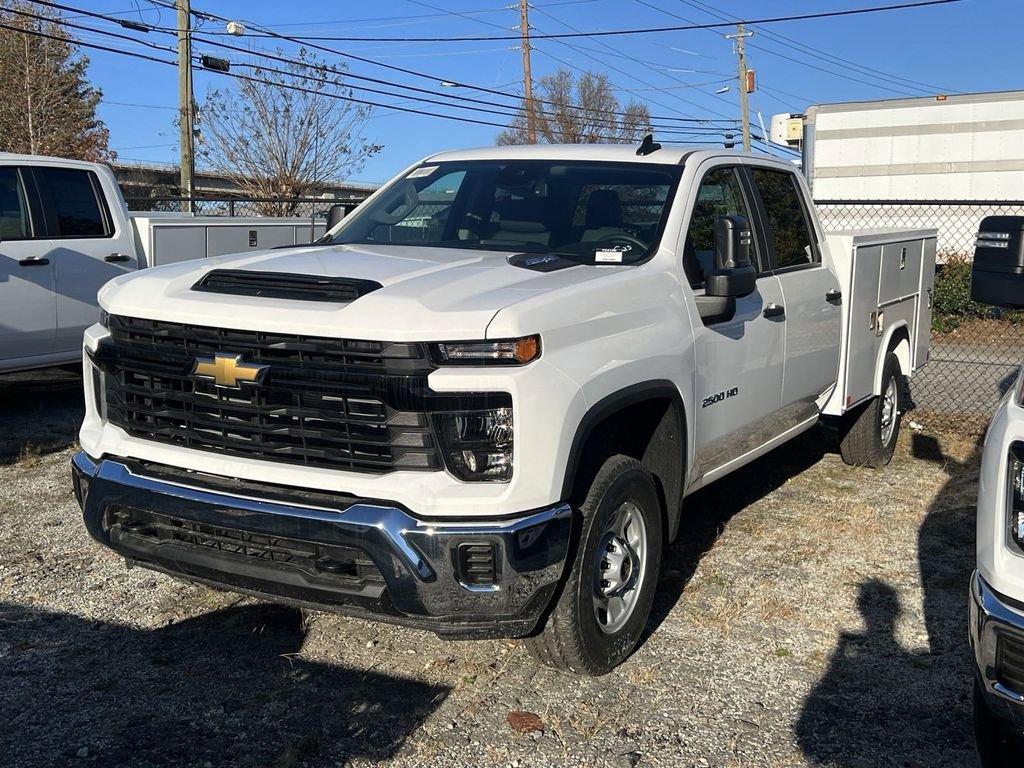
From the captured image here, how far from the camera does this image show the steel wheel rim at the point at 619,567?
3.85 metres

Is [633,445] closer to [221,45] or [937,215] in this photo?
[937,215]

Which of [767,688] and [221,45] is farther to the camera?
[221,45]

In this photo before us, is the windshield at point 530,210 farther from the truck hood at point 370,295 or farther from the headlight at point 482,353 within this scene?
the headlight at point 482,353

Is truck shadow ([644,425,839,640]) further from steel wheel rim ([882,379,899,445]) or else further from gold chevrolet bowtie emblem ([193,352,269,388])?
gold chevrolet bowtie emblem ([193,352,269,388])

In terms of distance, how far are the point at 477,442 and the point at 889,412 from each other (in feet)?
16.3

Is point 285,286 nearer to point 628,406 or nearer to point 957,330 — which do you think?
point 628,406

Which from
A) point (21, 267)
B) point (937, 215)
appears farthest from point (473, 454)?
point (937, 215)

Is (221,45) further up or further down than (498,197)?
further up

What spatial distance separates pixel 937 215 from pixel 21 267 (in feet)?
54.7

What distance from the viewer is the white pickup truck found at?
767 centimetres

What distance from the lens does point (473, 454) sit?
10.9ft

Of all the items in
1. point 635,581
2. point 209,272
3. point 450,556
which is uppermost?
point 209,272

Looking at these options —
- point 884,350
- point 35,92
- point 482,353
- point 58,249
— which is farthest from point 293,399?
point 35,92

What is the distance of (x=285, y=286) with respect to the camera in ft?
11.8
